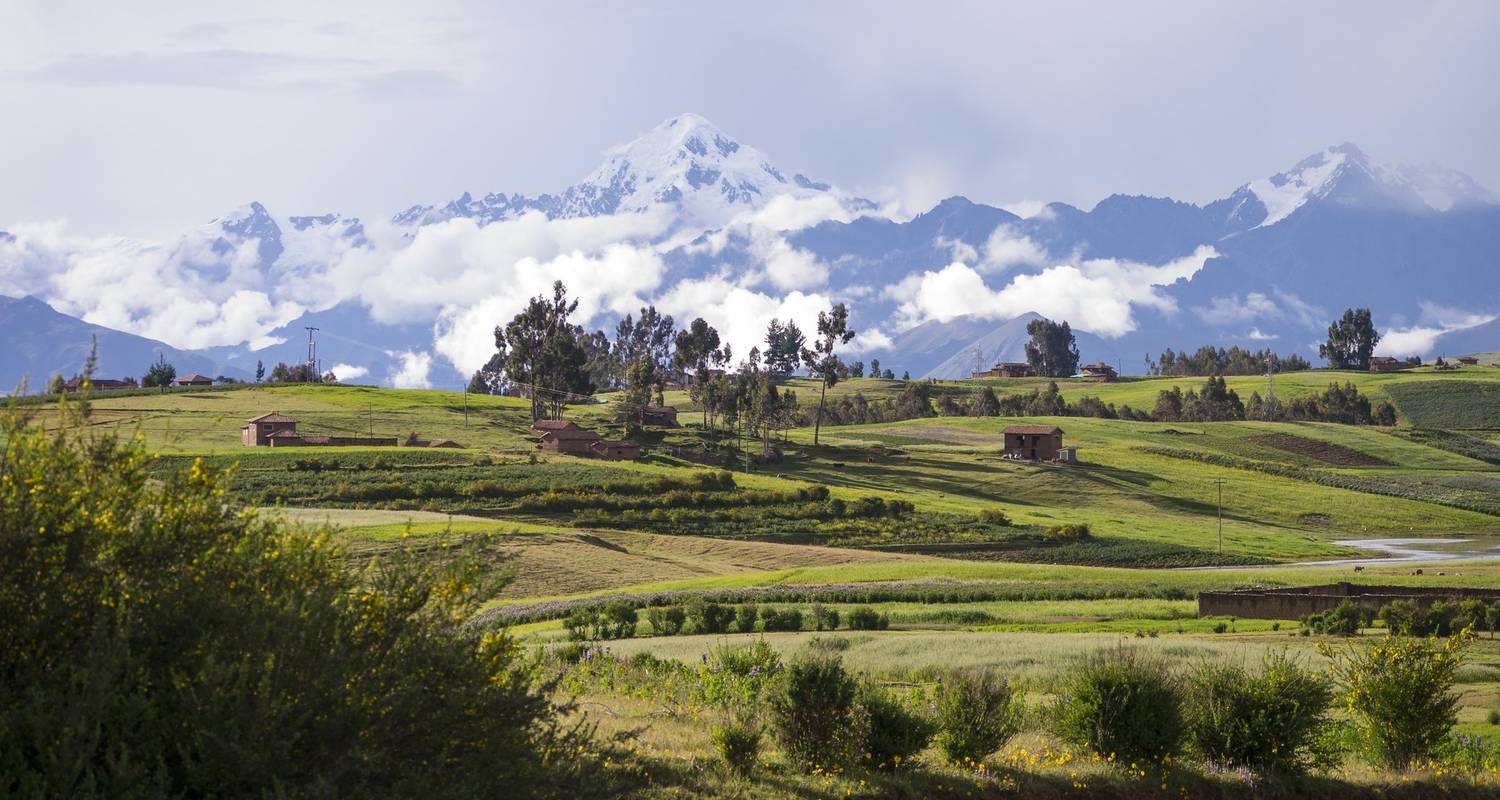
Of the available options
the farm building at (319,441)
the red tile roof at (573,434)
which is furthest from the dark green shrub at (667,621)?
the farm building at (319,441)

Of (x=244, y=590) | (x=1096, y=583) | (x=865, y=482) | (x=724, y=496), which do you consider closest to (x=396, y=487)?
(x=724, y=496)

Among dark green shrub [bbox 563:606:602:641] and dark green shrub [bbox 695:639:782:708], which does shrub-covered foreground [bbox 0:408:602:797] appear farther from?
dark green shrub [bbox 563:606:602:641]

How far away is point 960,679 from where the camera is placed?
23.1 m

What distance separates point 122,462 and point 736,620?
37.8m

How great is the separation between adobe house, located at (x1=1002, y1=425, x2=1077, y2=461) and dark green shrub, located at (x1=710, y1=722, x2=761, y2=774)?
12448 centimetres

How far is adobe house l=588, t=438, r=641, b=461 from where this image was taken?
4956 inches

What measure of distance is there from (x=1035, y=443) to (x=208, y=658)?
134 m

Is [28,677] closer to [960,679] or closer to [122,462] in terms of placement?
[122,462]

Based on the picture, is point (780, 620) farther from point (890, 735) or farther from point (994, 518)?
point (994, 518)

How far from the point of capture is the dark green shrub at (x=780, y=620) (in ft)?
167

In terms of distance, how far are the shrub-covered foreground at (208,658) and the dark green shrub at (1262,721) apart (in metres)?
12.5

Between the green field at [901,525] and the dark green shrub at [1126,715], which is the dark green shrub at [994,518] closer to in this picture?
the green field at [901,525]

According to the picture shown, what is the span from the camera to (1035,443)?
469 feet

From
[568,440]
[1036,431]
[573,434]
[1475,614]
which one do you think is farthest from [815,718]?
[1036,431]
